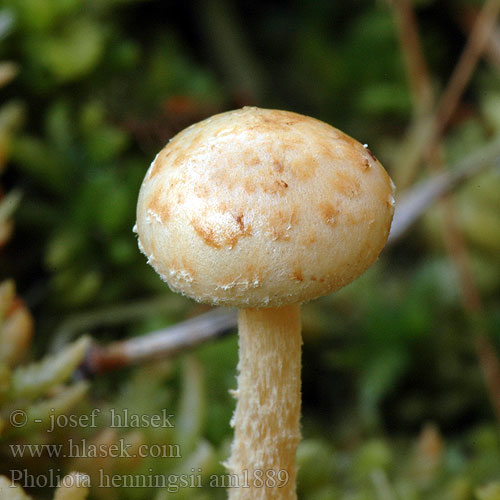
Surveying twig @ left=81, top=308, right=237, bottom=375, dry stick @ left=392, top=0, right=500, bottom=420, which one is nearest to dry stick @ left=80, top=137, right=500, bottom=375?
twig @ left=81, top=308, right=237, bottom=375

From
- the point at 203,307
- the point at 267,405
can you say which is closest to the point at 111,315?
the point at 203,307

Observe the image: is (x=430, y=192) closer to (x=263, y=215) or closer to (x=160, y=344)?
(x=160, y=344)

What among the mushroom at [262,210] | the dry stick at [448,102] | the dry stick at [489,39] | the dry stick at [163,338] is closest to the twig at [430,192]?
the dry stick at [163,338]

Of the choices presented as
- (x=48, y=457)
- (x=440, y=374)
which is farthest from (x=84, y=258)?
(x=440, y=374)

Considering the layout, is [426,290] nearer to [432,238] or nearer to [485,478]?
[432,238]

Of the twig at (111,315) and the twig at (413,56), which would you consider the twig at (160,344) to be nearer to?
the twig at (111,315)

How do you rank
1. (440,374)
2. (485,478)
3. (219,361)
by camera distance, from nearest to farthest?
(485,478) < (219,361) < (440,374)
